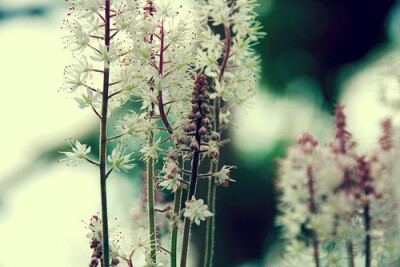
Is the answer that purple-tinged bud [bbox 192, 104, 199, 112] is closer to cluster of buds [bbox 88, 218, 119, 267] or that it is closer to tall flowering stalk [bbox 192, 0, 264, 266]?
tall flowering stalk [bbox 192, 0, 264, 266]

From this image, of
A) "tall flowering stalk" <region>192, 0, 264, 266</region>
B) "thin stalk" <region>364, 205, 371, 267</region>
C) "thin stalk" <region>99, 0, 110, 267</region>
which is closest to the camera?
"thin stalk" <region>99, 0, 110, 267</region>

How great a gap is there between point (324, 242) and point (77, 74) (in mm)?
594

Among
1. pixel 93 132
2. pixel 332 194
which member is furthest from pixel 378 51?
pixel 332 194

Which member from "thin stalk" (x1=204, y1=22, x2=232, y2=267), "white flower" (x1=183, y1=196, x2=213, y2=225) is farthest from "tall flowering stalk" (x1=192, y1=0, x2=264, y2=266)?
"white flower" (x1=183, y1=196, x2=213, y2=225)

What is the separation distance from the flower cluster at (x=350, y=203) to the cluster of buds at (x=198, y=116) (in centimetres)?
41

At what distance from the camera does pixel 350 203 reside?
35.9 inches

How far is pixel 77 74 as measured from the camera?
61cm

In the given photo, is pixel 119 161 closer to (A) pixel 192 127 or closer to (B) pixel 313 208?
(A) pixel 192 127

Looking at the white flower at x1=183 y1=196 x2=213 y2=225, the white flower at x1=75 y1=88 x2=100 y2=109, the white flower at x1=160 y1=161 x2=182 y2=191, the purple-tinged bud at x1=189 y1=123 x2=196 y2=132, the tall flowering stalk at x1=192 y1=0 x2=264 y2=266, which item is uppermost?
the tall flowering stalk at x1=192 y1=0 x2=264 y2=266

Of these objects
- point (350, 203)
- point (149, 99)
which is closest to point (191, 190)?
point (149, 99)

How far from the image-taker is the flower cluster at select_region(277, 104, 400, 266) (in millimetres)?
901

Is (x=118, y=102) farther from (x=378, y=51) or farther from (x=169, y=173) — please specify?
(x=378, y=51)

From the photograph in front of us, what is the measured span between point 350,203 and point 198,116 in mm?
456

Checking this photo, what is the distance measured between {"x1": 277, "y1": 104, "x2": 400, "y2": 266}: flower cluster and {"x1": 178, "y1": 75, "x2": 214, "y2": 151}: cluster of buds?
0.41 m
